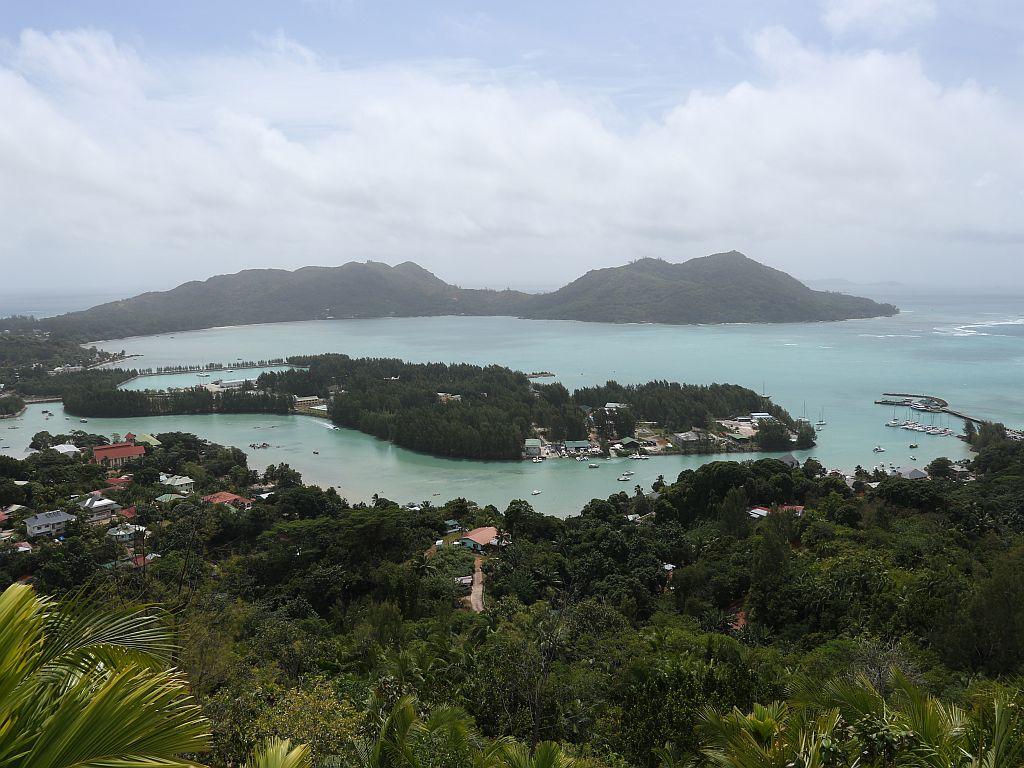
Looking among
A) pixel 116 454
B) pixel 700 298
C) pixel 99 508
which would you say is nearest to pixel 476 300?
pixel 700 298

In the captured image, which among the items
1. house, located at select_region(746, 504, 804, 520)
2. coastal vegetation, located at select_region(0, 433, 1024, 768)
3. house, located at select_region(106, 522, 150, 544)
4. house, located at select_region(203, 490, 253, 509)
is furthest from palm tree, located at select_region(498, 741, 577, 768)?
house, located at select_region(203, 490, 253, 509)

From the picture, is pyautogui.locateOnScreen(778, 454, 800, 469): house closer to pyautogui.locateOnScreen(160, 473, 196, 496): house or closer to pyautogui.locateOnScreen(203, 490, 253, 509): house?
pyautogui.locateOnScreen(203, 490, 253, 509): house

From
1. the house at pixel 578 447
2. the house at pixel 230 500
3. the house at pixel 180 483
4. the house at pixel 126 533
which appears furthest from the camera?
the house at pixel 578 447

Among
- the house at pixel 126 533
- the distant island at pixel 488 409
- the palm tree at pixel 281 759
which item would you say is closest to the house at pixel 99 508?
the house at pixel 126 533

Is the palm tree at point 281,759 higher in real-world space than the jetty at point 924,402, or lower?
higher

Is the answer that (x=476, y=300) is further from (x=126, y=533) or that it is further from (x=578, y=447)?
(x=126, y=533)

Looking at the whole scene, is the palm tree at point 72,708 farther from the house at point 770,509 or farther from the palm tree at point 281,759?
the house at point 770,509
